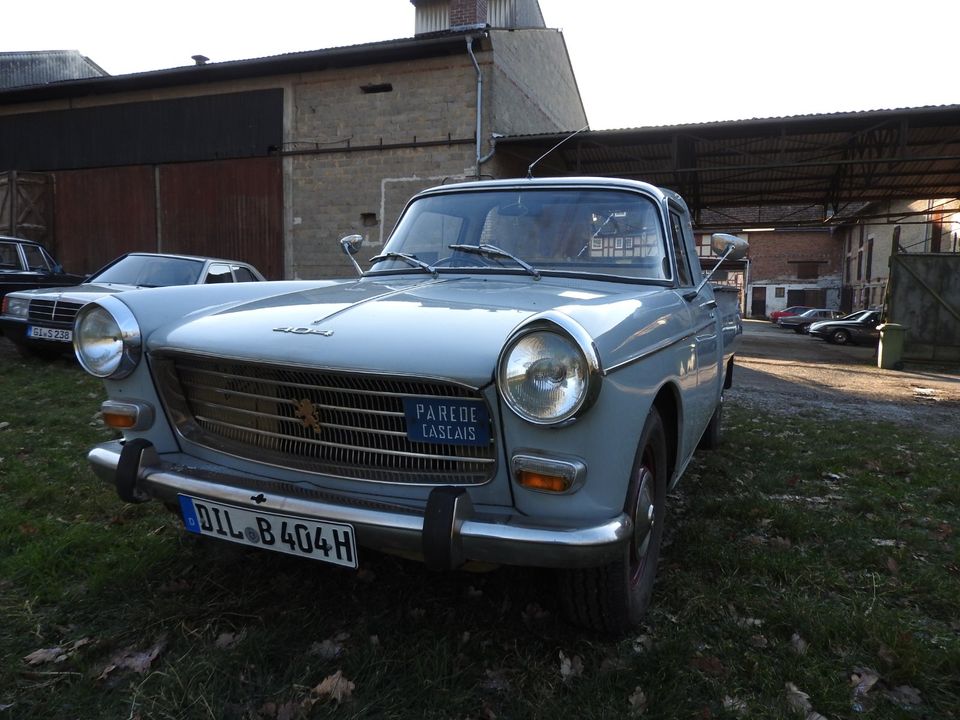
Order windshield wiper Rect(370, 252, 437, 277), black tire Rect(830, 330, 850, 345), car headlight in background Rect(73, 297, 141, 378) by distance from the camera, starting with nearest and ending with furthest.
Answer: car headlight in background Rect(73, 297, 141, 378), windshield wiper Rect(370, 252, 437, 277), black tire Rect(830, 330, 850, 345)

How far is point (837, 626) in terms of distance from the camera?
230cm

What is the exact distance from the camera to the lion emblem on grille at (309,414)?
6.82ft

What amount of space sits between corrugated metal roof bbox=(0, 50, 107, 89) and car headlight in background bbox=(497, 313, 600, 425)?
39038 millimetres

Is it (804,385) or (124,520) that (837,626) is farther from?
(804,385)

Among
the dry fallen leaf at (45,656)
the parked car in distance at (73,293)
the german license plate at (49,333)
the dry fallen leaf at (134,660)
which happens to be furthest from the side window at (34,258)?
the dry fallen leaf at (134,660)

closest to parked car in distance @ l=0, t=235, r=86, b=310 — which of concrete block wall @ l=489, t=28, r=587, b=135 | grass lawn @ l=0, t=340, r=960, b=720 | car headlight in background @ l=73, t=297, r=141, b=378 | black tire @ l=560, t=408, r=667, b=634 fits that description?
grass lawn @ l=0, t=340, r=960, b=720

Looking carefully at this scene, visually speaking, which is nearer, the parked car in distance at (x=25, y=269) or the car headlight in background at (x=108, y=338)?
the car headlight in background at (x=108, y=338)

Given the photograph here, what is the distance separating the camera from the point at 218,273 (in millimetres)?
7727

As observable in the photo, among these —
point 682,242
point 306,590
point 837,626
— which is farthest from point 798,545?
point 306,590

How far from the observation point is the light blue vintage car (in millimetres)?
1759

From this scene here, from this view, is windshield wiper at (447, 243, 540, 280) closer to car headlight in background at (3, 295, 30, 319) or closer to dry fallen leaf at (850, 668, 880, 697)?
dry fallen leaf at (850, 668, 880, 697)

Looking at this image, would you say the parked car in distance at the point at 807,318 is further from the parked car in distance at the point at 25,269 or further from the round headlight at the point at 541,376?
the round headlight at the point at 541,376

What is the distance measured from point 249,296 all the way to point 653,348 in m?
1.73

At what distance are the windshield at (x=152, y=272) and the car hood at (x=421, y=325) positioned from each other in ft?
17.4
